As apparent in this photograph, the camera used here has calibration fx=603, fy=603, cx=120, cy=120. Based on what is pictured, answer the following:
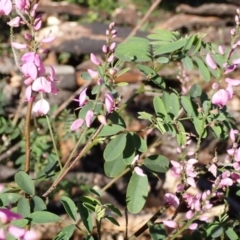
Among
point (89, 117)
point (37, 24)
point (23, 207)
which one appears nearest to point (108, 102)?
point (89, 117)

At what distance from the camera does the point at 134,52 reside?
198cm

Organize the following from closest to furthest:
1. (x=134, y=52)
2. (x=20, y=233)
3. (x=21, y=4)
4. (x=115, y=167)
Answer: (x=20, y=233), (x=21, y=4), (x=115, y=167), (x=134, y=52)

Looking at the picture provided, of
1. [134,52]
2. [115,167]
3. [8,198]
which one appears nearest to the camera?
[8,198]

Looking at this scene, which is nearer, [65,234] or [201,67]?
[65,234]

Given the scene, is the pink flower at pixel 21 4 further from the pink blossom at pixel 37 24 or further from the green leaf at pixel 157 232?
the green leaf at pixel 157 232

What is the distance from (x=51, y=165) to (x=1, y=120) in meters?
0.93

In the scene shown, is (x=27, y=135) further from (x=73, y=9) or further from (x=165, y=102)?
(x=73, y=9)

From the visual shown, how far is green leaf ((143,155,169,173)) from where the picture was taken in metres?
1.89

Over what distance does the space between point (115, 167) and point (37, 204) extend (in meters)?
0.26

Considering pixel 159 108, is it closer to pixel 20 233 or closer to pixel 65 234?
pixel 65 234

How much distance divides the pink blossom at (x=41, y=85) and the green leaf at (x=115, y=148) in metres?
0.27

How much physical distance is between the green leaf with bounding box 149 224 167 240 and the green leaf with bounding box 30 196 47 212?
380mm

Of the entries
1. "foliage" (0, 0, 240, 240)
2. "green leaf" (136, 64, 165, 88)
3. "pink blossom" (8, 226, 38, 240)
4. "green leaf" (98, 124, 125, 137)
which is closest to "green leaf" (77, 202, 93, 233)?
"foliage" (0, 0, 240, 240)

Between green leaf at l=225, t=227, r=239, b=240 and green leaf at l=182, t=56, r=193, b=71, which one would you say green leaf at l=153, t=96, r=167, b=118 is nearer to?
green leaf at l=182, t=56, r=193, b=71
